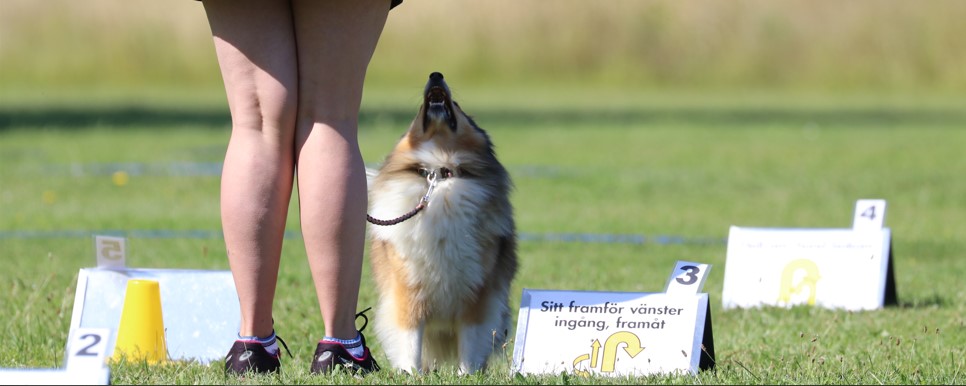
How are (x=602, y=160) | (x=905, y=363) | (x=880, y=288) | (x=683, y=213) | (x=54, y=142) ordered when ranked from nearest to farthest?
(x=905, y=363)
(x=880, y=288)
(x=683, y=213)
(x=602, y=160)
(x=54, y=142)

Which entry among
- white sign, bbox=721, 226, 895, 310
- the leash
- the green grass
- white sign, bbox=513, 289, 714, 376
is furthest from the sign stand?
white sign, bbox=721, 226, 895, 310

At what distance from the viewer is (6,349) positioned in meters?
4.47

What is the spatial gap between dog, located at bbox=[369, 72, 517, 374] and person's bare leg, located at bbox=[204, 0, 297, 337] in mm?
532

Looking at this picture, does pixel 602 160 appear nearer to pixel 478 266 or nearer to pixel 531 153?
pixel 531 153

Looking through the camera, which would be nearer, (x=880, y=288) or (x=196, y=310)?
(x=196, y=310)

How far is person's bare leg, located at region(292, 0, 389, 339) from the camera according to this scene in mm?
3639

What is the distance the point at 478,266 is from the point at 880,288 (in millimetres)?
2279

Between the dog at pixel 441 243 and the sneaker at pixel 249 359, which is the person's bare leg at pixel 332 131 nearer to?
the sneaker at pixel 249 359

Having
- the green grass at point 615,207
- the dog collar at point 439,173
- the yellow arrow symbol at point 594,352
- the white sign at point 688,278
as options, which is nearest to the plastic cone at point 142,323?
the green grass at point 615,207

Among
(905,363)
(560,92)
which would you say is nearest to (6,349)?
(905,363)

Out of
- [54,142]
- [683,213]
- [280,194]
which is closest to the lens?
[280,194]

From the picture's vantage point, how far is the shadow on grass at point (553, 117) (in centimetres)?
1792

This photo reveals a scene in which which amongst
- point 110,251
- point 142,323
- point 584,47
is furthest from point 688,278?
point 584,47

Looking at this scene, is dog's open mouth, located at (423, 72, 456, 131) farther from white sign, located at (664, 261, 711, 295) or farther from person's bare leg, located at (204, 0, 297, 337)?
white sign, located at (664, 261, 711, 295)
